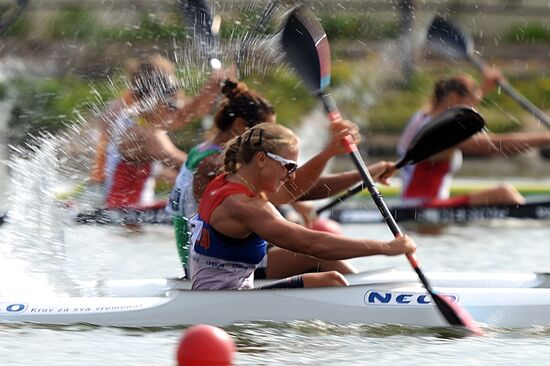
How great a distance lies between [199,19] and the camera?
999 cm

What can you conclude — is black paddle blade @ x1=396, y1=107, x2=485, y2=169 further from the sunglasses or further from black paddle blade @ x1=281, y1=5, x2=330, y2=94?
the sunglasses

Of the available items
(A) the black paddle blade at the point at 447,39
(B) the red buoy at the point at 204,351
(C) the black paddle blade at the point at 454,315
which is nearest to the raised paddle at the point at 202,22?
(A) the black paddle blade at the point at 447,39

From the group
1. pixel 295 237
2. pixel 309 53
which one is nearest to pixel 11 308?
pixel 295 237

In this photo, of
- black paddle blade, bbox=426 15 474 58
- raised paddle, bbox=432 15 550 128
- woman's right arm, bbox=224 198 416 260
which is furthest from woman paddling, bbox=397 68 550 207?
woman's right arm, bbox=224 198 416 260

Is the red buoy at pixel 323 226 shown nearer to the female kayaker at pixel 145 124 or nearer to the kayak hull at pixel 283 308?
the female kayaker at pixel 145 124

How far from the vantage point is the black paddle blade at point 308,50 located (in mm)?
7742

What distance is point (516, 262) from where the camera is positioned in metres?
9.93

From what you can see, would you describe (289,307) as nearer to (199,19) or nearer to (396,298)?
(396,298)

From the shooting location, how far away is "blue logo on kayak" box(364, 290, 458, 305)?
6559mm

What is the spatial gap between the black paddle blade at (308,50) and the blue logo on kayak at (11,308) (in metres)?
2.34

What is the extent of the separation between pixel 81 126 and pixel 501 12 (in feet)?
42.9

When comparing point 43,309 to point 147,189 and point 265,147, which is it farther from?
point 147,189

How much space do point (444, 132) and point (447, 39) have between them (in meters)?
4.03

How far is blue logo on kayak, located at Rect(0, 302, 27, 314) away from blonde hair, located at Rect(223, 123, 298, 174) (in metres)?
1.33
